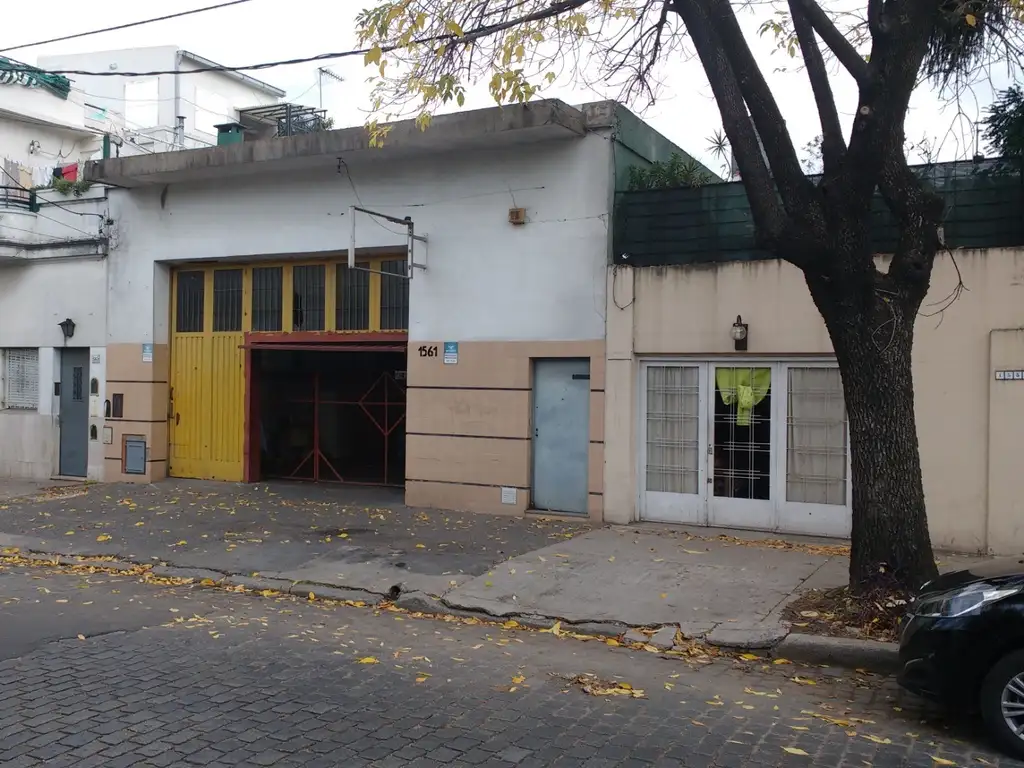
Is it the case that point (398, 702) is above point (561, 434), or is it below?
below

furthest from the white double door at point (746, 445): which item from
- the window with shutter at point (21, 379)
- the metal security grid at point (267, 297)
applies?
the window with shutter at point (21, 379)

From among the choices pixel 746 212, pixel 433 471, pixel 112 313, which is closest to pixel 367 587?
pixel 433 471

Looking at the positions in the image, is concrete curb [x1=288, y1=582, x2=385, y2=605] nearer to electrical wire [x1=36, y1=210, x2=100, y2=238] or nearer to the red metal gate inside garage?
the red metal gate inside garage

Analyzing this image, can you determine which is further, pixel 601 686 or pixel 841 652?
pixel 841 652

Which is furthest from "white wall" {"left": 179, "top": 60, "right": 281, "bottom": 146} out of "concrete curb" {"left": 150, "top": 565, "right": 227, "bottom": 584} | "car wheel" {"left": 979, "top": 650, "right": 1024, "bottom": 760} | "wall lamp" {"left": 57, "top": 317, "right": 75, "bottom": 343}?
"car wheel" {"left": 979, "top": 650, "right": 1024, "bottom": 760}

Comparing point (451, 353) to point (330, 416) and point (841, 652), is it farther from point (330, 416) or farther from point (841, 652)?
point (841, 652)

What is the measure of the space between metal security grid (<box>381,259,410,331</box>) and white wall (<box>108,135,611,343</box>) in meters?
0.58

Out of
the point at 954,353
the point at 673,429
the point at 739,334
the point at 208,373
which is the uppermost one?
the point at 739,334

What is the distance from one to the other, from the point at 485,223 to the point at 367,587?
5.57 meters

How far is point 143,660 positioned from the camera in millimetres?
5930

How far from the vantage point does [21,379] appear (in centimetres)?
1591

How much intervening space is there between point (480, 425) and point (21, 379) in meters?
9.42

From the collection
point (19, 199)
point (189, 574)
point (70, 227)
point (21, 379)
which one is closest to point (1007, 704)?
point (189, 574)

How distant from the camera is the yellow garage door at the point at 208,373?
14.5m
